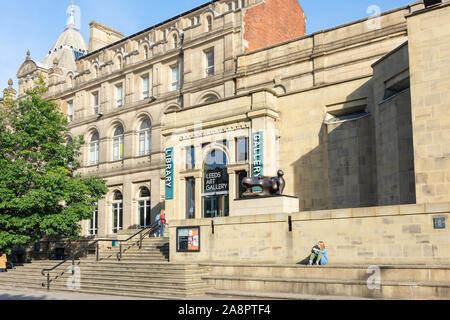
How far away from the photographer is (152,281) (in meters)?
20.2

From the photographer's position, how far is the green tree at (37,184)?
30.1 meters

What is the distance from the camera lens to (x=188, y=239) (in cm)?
2191

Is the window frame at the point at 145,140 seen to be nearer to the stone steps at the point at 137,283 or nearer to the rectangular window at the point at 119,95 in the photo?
the rectangular window at the point at 119,95

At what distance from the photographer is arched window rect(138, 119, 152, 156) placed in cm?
3966

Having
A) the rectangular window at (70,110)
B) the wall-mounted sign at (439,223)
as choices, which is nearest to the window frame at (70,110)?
the rectangular window at (70,110)

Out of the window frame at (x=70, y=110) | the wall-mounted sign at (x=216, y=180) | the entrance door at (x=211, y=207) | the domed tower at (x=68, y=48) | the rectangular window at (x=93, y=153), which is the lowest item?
the entrance door at (x=211, y=207)

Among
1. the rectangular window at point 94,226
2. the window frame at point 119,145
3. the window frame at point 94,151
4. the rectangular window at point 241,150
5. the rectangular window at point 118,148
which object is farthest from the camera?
the window frame at point 94,151

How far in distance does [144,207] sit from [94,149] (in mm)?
9077

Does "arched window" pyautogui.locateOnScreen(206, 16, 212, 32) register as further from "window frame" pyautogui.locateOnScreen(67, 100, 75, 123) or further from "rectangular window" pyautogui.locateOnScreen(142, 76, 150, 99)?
"window frame" pyautogui.locateOnScreen(67, 100, 75, 123)

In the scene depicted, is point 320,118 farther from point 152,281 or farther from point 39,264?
point 39,264

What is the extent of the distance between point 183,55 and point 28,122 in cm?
1226

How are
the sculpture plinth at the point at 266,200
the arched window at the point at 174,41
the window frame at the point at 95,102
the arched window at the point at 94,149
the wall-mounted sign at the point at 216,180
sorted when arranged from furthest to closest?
the window frame at the point at 95,102
the arched window at the point at 94,149
the arched window at the point at 174,41
the wall-mounted sign at the point at 216,180
the sculpture plinth at the point at 266,200

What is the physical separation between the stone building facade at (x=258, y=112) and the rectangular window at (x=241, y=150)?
67 mm
